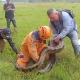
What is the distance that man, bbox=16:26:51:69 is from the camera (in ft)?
29.8

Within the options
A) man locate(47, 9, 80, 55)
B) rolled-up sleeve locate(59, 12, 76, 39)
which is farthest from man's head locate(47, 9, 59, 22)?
rolled-up sleeve locate(59, 12, 76, 39)

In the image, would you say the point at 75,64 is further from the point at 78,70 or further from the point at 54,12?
the point at 54,12

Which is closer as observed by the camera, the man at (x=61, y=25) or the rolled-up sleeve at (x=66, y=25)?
the man at (x=61, y=25)

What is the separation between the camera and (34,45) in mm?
9125

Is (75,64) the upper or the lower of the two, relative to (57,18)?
lower

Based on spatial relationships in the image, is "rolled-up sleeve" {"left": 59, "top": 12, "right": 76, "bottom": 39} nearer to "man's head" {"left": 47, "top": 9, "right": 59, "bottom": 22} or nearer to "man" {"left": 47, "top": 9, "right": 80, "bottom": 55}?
"man" {"left": 47, "top": 9, "right": 80, "bottom": 55}

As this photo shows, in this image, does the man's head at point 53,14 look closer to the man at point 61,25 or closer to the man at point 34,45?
the man at point 61,25

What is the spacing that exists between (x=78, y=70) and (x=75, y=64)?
54cm

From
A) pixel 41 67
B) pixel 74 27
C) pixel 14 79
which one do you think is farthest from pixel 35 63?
pixel 74 27

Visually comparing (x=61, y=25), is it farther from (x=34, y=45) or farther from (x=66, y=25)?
(x=34, y=45)

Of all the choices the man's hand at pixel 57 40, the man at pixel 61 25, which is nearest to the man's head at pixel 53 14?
the man at pixel 61 25

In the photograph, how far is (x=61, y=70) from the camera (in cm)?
920

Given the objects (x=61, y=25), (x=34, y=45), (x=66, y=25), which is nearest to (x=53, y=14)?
(x=66, y=25)

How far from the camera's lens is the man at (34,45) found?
908 cm
